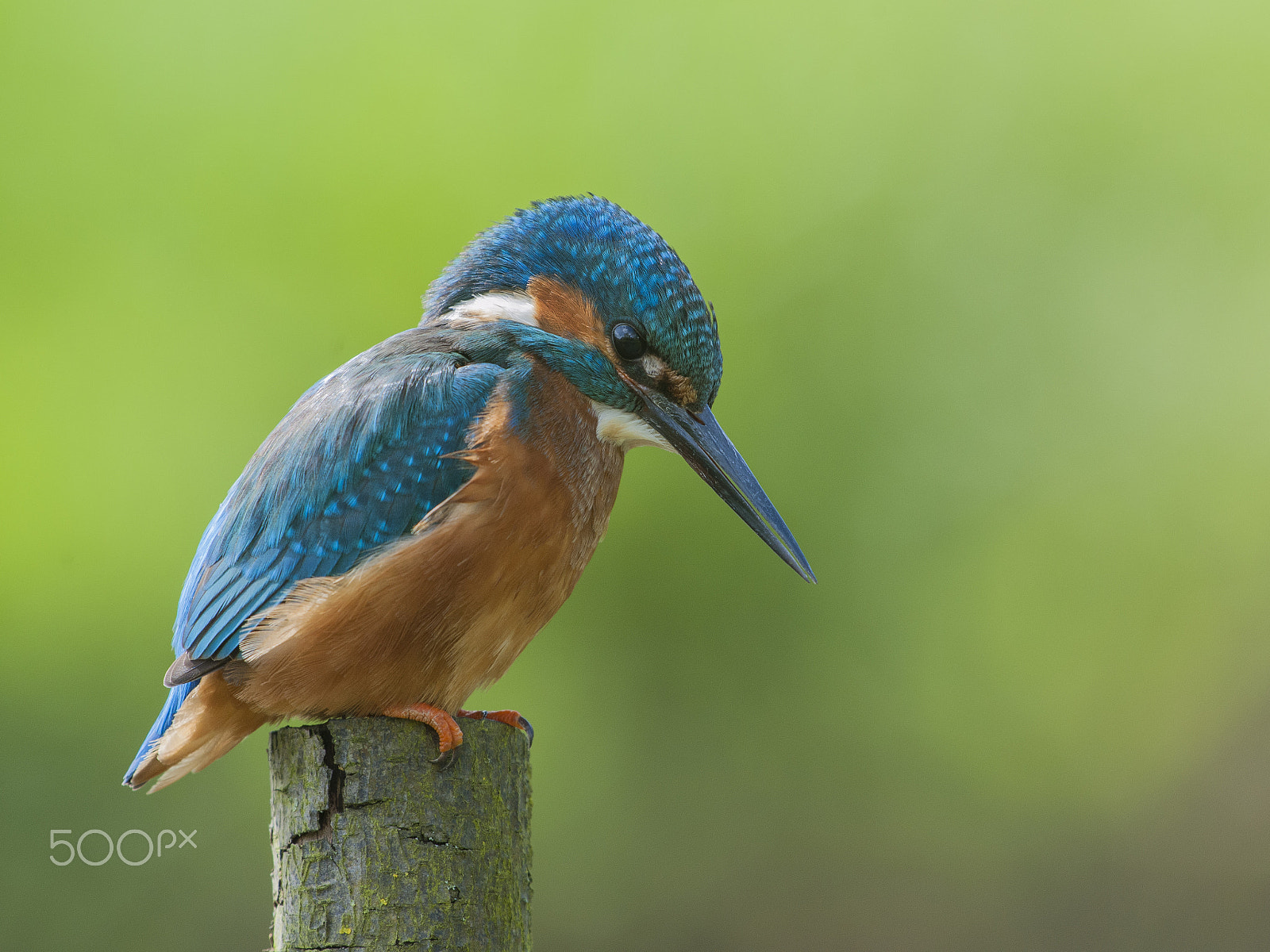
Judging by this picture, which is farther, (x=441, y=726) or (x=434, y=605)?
(x=434, y=605)

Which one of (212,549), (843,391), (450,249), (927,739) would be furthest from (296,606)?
(927,739)

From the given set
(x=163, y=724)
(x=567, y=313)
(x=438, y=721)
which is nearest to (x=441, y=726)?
(x=438, y=721)

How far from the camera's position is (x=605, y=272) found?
2.54 metres

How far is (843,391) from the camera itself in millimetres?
6039

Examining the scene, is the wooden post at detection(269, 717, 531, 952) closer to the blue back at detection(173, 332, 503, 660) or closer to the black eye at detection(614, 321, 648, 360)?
the blue back at detection(173, 332, 503, 660)

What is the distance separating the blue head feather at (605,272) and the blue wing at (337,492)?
1.19 feet

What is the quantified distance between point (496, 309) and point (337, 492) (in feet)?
2.06

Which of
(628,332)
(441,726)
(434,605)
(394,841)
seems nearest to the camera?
(394,841)
